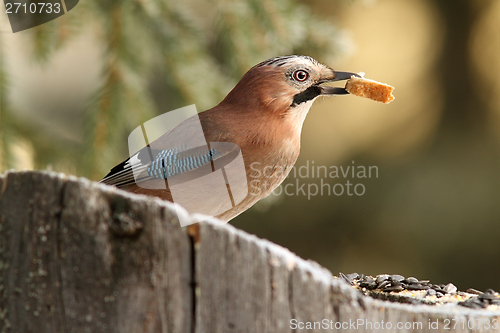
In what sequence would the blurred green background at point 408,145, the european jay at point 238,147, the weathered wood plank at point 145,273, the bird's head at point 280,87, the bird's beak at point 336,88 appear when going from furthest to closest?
the blurred green background at point 408,145 → the bird's beak at point 336,88 → the bird's head at point 280,87 → the european jay at point 238,147 → the weathered wood plank at point 145,273

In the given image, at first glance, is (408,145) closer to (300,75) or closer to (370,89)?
→ (370,89)

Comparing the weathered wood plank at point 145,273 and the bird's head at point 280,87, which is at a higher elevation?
the bird's head at point 280,87

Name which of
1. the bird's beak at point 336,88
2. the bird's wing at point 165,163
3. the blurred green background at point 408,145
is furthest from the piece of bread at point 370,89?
the blurred green background at point 408,145

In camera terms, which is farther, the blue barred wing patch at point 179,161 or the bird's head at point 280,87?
the bird's head at point 280,87

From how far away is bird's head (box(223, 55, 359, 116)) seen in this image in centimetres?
238

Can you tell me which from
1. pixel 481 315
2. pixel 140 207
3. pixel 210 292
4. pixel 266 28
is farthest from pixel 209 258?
pixel 266 28

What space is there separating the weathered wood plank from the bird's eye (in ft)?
4.41

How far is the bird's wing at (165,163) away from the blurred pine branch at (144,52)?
31 centimetres

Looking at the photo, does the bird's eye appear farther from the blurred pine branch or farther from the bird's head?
the blurred pine branch

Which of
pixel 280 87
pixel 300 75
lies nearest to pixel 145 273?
pixel 280 87

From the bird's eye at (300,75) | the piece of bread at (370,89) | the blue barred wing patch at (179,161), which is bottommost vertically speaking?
the blue barred wing patch at (179,161)

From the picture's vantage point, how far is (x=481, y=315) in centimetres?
143

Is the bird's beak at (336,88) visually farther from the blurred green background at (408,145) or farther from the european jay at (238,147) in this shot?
the blurred green background at (408,145)

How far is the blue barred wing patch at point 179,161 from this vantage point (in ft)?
7.02
